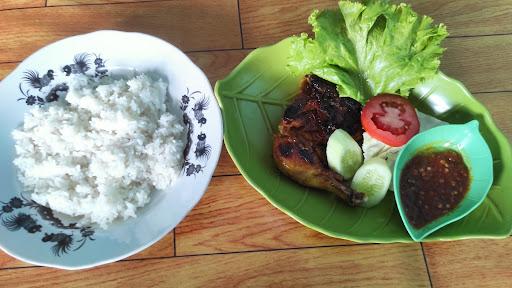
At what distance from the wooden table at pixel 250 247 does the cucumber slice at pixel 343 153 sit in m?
0.25

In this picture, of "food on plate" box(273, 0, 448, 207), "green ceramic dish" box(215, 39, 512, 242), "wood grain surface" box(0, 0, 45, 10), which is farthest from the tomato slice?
"wood grain surface" box(0, 0, 45, 10)

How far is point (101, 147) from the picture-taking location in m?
1.50

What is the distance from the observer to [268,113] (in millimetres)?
1701

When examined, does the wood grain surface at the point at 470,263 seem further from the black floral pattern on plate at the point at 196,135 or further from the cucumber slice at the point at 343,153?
the black floral pattern on plate at the point at 196,135

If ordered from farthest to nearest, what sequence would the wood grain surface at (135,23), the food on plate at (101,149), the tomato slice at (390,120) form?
1. the wood grain surface at (135,23)
2. the tomato slice at (390,120)
3. the food on plate at (101,149)

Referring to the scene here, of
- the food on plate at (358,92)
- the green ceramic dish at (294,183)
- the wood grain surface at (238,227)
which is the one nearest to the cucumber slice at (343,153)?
the food on plate at (358,92)

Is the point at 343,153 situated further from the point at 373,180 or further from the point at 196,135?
the point at 196,135

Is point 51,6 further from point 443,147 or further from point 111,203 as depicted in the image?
point 443,147

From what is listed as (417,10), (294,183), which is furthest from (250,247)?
(417,10)

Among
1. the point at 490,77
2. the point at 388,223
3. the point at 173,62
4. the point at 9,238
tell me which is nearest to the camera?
the point at 9,238

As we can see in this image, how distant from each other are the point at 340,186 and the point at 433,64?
1.88 ft

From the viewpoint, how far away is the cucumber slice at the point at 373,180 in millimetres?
1488

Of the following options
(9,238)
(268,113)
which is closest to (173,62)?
(268,113)

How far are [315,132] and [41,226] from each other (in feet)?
3.13
